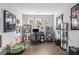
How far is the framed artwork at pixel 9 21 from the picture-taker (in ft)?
6.22

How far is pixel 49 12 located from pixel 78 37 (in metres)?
0.78

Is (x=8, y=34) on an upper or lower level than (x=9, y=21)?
lower

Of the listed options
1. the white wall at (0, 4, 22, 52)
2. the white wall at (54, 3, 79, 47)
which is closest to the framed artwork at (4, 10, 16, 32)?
the white wall at (0, 4, 22, 52)

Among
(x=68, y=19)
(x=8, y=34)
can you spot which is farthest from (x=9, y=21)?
(x=68, y=19)

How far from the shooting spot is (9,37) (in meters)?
1.99

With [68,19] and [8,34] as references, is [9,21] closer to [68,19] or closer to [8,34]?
[8,34]

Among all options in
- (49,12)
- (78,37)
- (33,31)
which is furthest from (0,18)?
(78,37)

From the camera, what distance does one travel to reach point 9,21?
1955 mm

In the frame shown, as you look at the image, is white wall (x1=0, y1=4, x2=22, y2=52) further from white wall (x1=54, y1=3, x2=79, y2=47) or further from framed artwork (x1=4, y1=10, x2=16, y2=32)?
white wall (x1=54, y1=3, x2=79, y2=47)

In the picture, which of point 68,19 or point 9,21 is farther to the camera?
point 68,19

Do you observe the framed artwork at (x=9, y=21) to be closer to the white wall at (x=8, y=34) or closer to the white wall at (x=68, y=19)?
the white wall at (x=8, y=34)

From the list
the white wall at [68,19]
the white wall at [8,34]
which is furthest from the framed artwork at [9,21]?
the white wall at [68,19]

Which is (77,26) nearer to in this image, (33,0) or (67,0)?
(67,0)

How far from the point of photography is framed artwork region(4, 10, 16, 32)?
190cm
